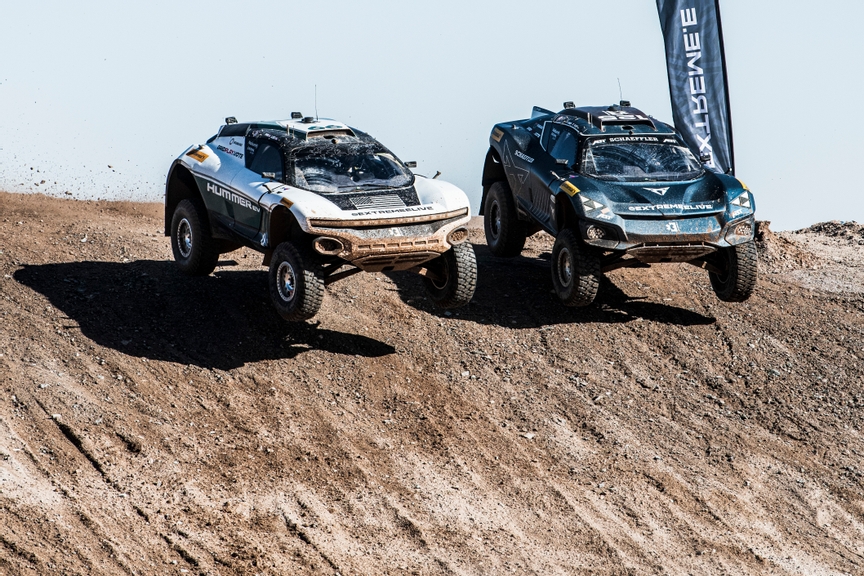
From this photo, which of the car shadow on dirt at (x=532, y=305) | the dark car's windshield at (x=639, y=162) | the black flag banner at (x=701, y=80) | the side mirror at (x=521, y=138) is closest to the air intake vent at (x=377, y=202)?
the car shadow on dirt at (x=532, y=305)

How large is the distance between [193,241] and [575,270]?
423 cm

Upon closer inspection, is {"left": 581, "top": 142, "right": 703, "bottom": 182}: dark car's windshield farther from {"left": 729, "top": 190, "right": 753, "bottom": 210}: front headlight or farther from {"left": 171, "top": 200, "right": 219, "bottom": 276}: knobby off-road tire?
{"left": 171, "top": 200, "right": 219, "bottom": 276}: knobby off-road tire

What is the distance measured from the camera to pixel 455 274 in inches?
411

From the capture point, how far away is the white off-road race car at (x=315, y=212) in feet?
32.1

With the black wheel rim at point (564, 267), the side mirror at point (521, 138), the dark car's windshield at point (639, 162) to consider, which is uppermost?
the side mirror at point (521, 138)

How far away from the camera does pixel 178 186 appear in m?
12.0

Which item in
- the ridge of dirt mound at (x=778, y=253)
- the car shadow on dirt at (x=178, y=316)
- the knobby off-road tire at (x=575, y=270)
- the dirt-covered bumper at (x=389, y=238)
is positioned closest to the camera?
the dirt-covered bumper at (x=389, y=238)

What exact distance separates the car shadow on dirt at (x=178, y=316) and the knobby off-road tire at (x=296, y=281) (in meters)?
0.74

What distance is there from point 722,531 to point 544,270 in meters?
5.70

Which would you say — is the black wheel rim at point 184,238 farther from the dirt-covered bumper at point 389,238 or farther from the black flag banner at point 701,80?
the black flag banner at point 701,80

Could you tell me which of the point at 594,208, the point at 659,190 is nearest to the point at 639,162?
the point at 659,190

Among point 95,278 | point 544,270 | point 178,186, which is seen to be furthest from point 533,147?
point 95,278

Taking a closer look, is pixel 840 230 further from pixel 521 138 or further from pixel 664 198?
pixel 664 198

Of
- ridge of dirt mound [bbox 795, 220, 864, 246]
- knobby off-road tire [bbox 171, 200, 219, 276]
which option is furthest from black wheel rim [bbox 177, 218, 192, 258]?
ridge of dirt mound [bbox 795, 220, 864, 246]
